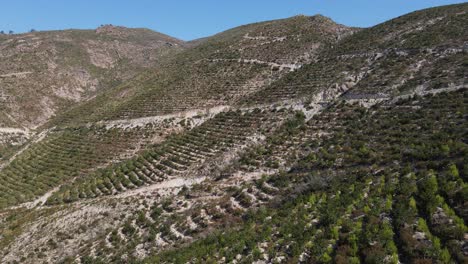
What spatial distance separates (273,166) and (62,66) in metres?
93.2

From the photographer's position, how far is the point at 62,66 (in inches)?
4154

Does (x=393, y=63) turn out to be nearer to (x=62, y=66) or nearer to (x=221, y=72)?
(x=221, y=72)

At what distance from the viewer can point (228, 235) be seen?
20.2 meters

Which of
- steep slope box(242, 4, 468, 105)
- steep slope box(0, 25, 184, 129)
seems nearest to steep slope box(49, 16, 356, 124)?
steep slope box(242, 4, 468, 105)

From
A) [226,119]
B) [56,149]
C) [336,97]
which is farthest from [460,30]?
[56,149]

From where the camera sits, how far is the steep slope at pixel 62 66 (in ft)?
261

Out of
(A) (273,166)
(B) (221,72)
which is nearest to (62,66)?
(B) (221,72)

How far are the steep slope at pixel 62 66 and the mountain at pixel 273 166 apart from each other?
1255cm

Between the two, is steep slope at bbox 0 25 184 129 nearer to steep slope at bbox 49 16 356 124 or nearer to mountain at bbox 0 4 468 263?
steep slope at bbox 49 16 356 124

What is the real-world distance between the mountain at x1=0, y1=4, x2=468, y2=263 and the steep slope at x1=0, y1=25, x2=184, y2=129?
1255cm

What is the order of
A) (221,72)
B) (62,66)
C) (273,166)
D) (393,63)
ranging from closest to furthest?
(273,166) → (393,63) → (221,72) → (62,66)

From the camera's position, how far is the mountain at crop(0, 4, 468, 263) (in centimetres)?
1738

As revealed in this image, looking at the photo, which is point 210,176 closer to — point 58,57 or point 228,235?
point 228,235

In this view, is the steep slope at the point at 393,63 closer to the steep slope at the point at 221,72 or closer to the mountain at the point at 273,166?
the mountain at the point at 273,166
